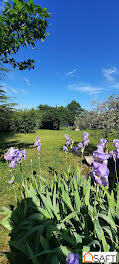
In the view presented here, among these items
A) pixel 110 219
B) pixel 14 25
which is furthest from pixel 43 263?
pixel 14 25

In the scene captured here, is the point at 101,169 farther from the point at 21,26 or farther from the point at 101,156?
the point at 21,26

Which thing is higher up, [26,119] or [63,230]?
[26,119]

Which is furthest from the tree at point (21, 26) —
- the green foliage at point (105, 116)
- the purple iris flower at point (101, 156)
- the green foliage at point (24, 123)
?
the green foliage at point (24, 123)

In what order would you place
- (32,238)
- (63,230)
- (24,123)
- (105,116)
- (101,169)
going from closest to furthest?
(101,169)
(63,230)
(32,238)
(105,116)
(24,123)

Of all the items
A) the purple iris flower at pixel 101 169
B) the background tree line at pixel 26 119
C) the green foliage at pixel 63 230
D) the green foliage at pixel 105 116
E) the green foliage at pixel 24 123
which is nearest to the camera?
the purple iris flower at pixel 101 169

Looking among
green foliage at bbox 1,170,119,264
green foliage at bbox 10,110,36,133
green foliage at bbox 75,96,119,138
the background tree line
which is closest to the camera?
green foliage at bbox 1,170,119,264

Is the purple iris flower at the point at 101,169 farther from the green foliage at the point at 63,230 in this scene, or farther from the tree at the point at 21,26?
the tree at the point at 21,26

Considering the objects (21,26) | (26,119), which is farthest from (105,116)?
(26,119)

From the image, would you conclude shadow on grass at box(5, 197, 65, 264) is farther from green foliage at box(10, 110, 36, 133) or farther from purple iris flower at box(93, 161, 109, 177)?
green foliage at box(10, 110, 36, 133)

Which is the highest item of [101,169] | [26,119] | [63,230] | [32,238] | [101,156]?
[26,119]

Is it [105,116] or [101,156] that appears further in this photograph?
[105,116]

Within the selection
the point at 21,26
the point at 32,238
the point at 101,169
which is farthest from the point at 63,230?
the point at 21,26

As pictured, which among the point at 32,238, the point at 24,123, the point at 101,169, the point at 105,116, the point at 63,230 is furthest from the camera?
the point at 24,123

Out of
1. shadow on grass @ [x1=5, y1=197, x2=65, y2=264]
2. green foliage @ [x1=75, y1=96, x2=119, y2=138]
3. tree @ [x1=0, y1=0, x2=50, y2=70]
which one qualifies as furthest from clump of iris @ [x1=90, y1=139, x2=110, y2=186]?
green foliage @ [x1=75, y1=96, x2=119, y2=138]
